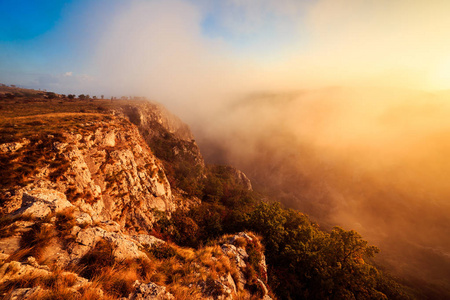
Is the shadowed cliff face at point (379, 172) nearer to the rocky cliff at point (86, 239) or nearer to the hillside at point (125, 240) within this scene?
the hillside at point (125, 240)

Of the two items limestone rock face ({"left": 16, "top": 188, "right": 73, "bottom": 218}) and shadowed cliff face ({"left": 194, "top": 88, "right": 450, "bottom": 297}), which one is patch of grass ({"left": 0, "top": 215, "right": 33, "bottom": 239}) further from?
shadowed cliff face ({"left": 194, "top": 88, "right": 450, "bottom": 297})

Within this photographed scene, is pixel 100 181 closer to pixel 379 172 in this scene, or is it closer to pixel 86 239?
pixel 86 239

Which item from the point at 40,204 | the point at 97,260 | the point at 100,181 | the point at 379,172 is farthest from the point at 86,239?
the point at 379,172

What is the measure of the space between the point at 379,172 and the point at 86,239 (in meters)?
181

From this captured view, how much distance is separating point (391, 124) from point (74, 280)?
22936 cm

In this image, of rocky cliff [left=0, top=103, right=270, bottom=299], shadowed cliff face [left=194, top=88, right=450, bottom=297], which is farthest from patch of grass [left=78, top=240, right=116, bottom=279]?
shadowed cliff face [left=194, top=88, right=450, bottom=297]

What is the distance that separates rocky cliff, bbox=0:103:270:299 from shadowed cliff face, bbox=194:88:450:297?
340ft

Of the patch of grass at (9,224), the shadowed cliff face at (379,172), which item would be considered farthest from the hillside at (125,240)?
the shadowed cliff face at (379,172)

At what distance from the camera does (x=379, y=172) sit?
422 feet

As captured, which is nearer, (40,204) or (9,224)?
(9,224)

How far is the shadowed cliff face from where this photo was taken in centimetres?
9275

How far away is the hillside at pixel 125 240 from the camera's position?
592cm

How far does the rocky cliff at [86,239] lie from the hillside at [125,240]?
0.18 feet

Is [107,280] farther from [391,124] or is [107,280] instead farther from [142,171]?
[391,124]
